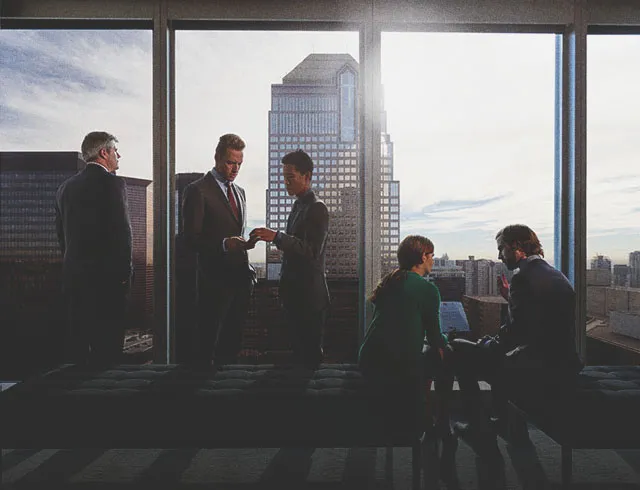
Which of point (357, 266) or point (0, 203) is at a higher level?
point (0, 203)

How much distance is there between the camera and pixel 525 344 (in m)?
2.19

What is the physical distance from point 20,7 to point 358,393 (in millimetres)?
3202

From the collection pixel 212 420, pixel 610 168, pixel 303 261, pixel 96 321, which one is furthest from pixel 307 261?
pixel 610 168

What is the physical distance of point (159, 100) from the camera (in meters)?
3.08

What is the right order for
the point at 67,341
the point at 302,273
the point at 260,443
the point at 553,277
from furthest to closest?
1. the point at 67,341
2. the point at 302,273
3. the point at 553,277
4. the point at 260,443

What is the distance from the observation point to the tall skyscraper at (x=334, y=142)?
3.09 meters

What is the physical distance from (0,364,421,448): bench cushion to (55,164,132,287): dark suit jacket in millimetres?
721

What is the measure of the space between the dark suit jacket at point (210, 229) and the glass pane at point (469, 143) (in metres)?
1.10

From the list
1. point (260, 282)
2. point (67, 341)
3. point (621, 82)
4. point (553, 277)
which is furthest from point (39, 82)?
point (621, 82)

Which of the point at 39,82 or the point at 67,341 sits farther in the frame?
the point at 39,82

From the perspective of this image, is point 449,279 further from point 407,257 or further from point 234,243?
point 234,243

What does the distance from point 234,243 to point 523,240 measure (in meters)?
1.45

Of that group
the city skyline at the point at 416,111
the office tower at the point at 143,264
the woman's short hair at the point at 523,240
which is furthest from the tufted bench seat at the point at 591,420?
the office tower at the point at 143,264

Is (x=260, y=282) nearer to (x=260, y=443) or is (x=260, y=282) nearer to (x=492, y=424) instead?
(x=260, y=443)
